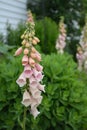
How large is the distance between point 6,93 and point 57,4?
8.71 meters

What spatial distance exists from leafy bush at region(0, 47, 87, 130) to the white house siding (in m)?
5.97

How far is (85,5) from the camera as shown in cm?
1424

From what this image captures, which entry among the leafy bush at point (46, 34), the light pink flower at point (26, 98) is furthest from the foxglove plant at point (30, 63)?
the leafy bush at point (46, 34)

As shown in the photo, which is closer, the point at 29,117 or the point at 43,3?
the point at 29,117

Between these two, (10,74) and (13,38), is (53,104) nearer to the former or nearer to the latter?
(10,74)

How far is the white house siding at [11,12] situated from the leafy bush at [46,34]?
990mm

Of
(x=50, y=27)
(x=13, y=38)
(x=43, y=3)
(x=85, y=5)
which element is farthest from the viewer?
(x=85, y=5)

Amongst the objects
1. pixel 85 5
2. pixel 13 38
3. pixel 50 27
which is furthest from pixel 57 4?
pixel 13 38

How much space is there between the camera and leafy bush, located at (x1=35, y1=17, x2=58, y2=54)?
10180 millimetres

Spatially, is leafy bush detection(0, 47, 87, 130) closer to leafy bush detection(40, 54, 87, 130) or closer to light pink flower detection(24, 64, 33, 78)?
leafy bush detection(40, 54, 87, 130)

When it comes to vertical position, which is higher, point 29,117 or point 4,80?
point 4,80

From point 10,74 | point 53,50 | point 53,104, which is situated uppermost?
point 10,74

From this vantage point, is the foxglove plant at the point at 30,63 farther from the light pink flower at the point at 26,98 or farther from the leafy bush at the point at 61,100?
the leafy bush at the point at 61,100

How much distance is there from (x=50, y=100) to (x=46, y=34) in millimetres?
5837
